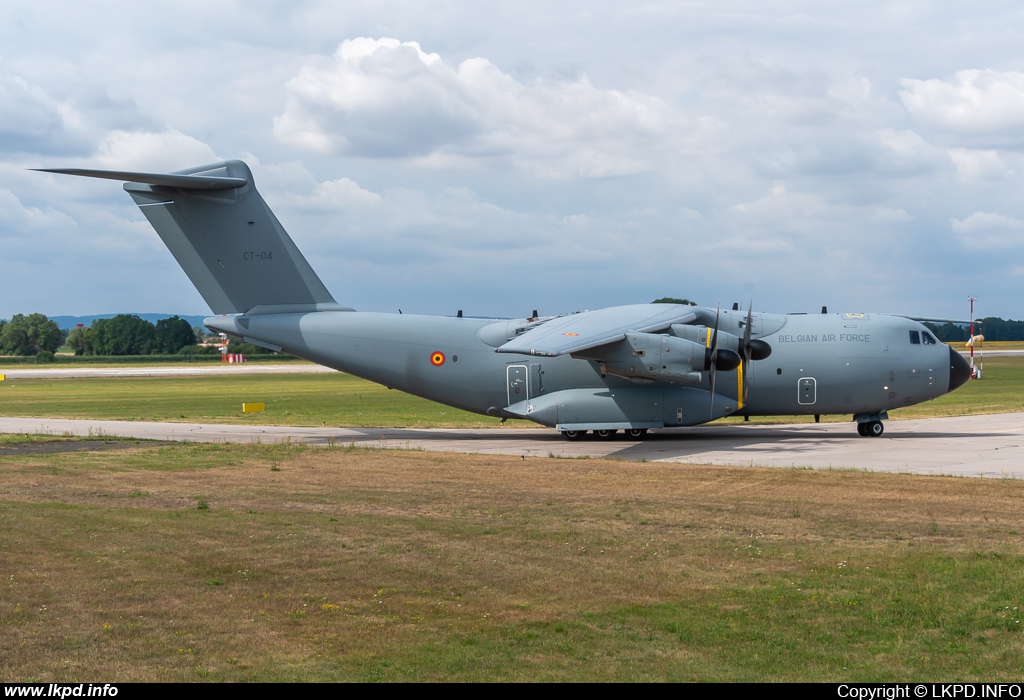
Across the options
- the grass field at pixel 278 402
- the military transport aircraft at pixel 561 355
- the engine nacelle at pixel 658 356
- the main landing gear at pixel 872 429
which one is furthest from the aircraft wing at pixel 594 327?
the grass field at pixel 278 402

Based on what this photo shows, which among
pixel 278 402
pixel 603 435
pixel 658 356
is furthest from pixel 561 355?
pixel 278 402

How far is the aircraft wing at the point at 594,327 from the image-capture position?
23953 mm

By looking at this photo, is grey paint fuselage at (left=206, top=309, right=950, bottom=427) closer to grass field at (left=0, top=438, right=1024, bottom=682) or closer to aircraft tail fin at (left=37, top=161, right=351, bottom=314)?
aircraft tail fin at (left=37, top=161, right=351, bottom=314)

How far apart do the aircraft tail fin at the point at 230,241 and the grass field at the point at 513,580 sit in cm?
1113

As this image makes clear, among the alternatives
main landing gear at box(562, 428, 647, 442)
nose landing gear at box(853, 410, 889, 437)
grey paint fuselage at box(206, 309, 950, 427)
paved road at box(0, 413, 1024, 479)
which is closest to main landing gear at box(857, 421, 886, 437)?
nose landing gear at box(853, 410, 889, 437)

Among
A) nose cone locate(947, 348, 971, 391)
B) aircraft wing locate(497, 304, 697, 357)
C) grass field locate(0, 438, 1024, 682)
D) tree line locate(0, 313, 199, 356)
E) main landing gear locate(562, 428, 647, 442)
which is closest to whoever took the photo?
grass field locate(0, 438, 1024, 682)

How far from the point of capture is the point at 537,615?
9711 millimetres

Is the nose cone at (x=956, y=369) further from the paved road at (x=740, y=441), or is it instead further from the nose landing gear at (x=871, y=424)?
the nose landing gear at (x=871, y=424)

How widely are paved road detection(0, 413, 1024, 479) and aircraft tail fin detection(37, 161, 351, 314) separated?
A: 14.8 ft

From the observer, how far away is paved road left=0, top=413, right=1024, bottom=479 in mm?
22141

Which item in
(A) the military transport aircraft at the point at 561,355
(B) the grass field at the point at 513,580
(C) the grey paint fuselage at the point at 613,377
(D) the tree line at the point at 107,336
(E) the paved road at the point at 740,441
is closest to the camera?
(B) the grass field at the point at 513,580

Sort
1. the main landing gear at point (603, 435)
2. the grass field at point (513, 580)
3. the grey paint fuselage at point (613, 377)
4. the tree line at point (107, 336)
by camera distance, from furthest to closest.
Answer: the tree line at point (107, 336), the main landing gear at point (603, 435), the grey paint fuselage at point (613, 377), the grass field at point (513, 580)

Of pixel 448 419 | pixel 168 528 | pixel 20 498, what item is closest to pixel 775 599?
pixel 168 528

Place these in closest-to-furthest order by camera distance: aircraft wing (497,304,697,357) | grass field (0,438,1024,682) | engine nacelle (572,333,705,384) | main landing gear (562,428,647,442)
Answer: grass field (0,438,1024,682) < aircraft wing (497,304,697,357) < engine nacelle (572,333,705,384) < main landing gear (562,428,647,442)
